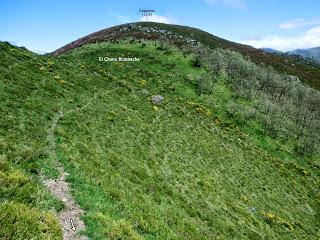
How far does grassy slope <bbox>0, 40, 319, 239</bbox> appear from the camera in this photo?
58.6 ft

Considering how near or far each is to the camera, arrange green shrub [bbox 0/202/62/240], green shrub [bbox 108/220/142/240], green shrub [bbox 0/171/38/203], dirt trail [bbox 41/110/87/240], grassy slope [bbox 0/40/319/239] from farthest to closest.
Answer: grassy slope [bbox 0/40/319/239] → green shrub [bbox 108/220/142/240] → green shrub [bbox 0/171/38/203] → dirt trail [bbox 41/110/87/240] → green shrub [bbox 0/202/62/240]

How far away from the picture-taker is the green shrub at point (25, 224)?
9.39 metres

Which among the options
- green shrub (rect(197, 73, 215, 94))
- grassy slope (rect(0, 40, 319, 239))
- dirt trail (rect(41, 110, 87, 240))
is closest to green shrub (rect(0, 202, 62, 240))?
dirt trail (rect(41, 110, 87, 240))

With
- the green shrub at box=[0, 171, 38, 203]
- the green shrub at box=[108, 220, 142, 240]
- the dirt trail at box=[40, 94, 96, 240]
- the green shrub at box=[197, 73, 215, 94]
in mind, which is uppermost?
the green shrub at box=[0, 171, 38, 203]

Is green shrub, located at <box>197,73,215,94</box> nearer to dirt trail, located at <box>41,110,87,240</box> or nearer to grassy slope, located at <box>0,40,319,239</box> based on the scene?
grassy slope, located at <box>0,40,319,239</box>

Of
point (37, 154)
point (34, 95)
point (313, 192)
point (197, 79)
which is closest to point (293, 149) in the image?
point (313, 192)

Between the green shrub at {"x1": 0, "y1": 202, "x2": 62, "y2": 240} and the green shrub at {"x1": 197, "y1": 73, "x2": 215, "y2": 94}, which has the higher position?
the green shrub at {"x1": 0, "y1": 202, "x2": 62, "y2": 240}

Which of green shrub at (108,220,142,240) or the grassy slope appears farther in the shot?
the grassy slope

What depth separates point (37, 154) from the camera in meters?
18.5

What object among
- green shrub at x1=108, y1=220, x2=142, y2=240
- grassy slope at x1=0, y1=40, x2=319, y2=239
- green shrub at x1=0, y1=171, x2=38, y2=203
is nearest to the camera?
green shrub at x1=0, y1=171, x2=38, y2=203

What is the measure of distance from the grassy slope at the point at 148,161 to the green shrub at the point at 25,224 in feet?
6.72

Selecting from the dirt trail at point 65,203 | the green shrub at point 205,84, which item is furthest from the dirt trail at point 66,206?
the green shrub at point 205,84

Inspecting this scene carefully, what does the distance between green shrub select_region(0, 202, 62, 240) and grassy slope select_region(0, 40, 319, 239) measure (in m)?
2.05

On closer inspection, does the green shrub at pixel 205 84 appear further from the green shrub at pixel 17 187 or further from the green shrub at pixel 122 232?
the green shrub at pixel 17 187
